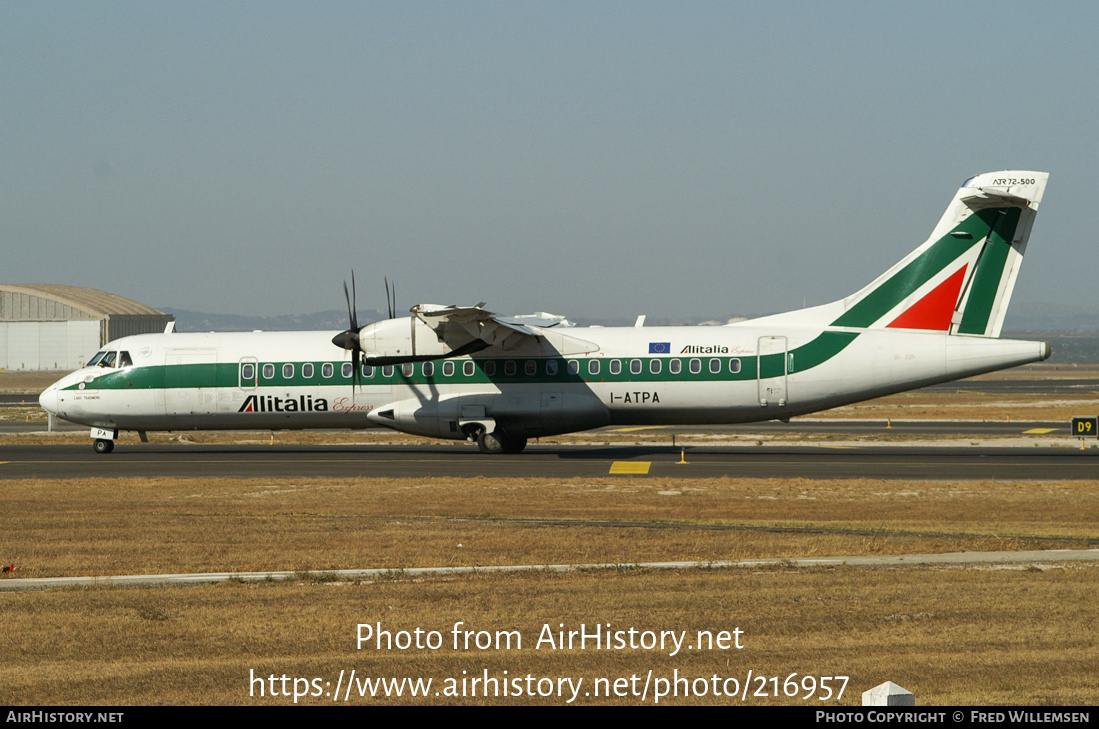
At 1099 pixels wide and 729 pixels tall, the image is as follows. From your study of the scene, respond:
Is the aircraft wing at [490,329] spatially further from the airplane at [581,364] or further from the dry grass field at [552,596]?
the dry grass field at [552,596]

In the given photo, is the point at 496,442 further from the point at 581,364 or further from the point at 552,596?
the point at 552,596

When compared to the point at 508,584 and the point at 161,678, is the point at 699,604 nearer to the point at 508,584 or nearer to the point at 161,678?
the point at 508,584

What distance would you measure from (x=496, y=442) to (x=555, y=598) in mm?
19906

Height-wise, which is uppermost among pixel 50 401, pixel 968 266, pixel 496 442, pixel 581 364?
pixel 968 266

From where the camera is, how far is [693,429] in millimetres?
47406

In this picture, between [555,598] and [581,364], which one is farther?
[581,364]

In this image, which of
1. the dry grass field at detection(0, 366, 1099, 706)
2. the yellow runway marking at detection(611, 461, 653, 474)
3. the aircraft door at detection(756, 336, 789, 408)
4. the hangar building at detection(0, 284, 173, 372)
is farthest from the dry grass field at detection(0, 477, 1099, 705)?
the hangar building at detection(0, 284, 173, 372)

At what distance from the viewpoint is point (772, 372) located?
30.3 m

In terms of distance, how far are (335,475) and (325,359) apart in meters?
6.32

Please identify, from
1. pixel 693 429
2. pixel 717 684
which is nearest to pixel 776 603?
pixel 717 684

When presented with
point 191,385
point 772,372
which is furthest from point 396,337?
point 772,372

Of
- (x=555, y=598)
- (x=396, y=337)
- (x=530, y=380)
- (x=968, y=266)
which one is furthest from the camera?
(x=530, y=380)

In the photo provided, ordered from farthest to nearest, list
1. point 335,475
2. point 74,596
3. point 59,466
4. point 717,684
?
point 59,466 < point 335,475 < point 74,596 < point 717,684

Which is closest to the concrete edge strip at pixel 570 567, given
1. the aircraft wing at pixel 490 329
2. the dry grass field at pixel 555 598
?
the dry grass field at pixel 555 598
